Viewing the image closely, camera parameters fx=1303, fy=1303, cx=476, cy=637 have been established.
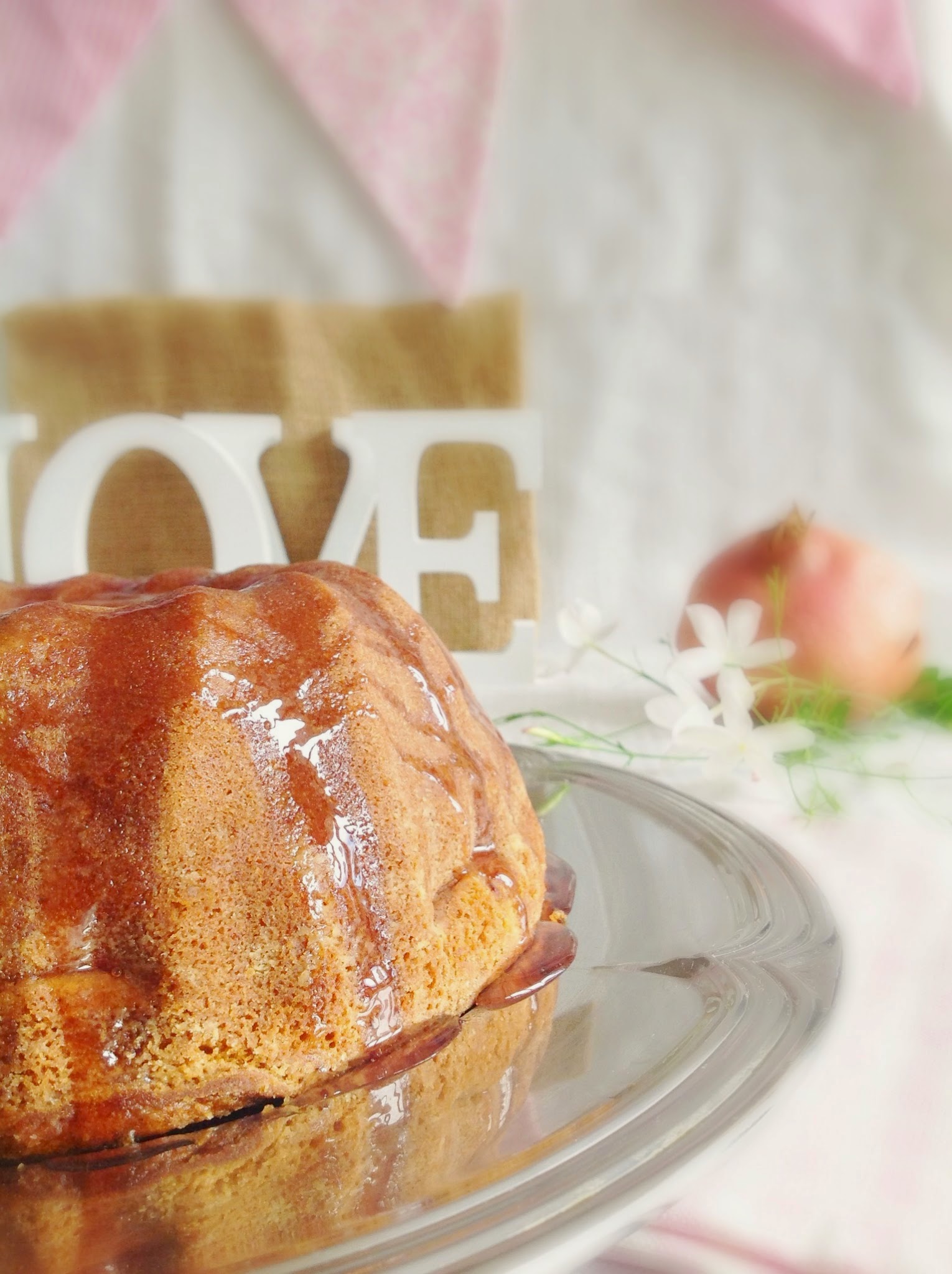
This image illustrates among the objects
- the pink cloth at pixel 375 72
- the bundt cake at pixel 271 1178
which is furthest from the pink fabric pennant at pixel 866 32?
the bundt cake at pixel 271 1178

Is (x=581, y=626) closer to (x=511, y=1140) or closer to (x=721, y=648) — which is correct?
(x=721, y=648)

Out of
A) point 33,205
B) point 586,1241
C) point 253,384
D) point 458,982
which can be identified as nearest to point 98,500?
point 253,384

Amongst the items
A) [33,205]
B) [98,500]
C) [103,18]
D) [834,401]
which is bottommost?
[98,500]

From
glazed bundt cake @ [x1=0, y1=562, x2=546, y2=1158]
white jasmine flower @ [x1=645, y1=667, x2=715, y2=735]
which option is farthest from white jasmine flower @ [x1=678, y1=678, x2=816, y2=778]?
glazed bundt cake @ [x1=0, y1=562, x2=546, y2=1158]

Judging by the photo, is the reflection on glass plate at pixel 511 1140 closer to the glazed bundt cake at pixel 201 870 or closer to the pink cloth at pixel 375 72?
the glazed bundt cake at pixel 201 870

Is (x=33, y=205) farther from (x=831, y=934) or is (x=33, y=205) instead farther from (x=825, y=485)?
(x=831, y=934)

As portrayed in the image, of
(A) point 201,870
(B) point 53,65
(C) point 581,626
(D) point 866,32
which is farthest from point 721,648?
(B) point 53,65

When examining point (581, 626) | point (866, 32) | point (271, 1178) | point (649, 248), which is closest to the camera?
point (271, 1178)
